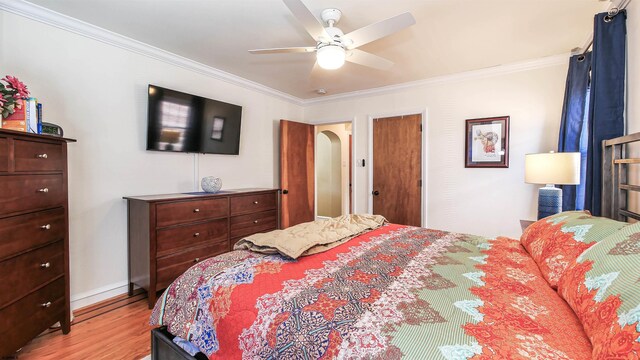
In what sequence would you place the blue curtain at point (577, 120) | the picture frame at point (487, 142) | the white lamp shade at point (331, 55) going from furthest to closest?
the picture frame at point (487, 142), the blue curtain at point (577, 120), the white lamp shade at point (331, 55)

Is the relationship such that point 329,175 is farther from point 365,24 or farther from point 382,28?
point 382,28

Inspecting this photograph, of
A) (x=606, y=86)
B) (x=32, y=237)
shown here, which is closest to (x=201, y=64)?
(x=32, y=237)

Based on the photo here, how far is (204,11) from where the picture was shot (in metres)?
2.13

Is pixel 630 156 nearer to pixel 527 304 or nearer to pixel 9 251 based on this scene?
pixel 527 304

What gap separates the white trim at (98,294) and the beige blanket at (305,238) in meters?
1.76

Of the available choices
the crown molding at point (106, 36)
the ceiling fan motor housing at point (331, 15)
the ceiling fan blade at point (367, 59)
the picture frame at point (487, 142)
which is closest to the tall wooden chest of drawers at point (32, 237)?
the crown molding at point (106, 36)

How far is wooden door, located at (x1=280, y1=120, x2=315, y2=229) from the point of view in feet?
13.8

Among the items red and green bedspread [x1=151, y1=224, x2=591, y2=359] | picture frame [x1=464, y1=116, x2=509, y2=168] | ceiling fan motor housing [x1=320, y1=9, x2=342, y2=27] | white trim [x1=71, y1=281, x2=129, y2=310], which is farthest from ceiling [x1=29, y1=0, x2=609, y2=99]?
white trim [x1=71, y1=281, x2=129, y2=310]

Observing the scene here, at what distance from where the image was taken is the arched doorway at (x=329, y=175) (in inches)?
244

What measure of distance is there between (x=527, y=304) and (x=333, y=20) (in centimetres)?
215

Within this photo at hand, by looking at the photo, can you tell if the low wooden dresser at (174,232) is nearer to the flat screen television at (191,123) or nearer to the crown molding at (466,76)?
the flat screen television at (191,123)

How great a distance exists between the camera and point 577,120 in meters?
2.53

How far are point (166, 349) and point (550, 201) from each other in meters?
3.05

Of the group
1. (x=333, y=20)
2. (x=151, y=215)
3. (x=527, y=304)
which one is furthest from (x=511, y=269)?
(x=151, y=215)
